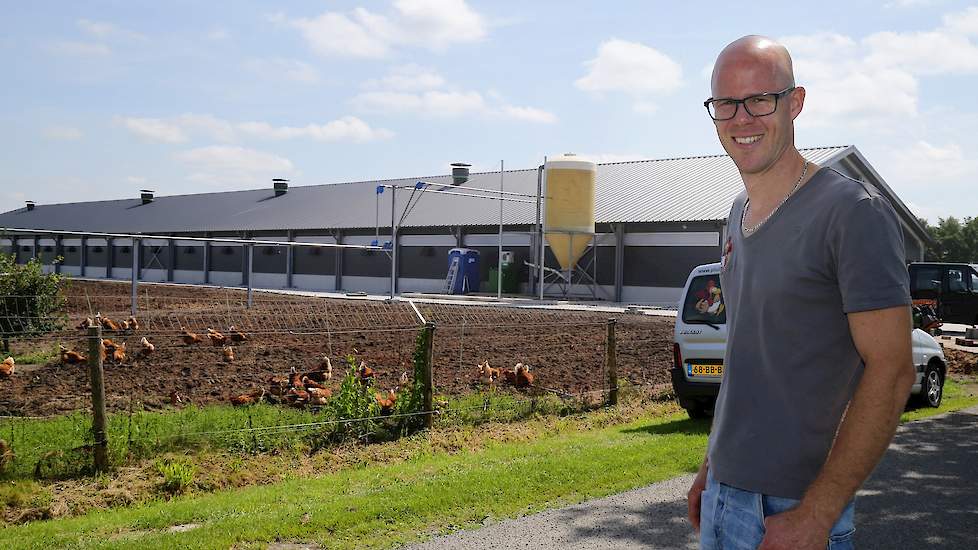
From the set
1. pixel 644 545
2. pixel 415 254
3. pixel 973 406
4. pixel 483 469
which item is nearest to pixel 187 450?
pixel 483 469

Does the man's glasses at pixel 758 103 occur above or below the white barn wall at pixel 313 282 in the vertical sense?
above

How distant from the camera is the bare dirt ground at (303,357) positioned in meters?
10.0

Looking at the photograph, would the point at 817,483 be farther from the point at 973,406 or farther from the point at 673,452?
the point at 973,406

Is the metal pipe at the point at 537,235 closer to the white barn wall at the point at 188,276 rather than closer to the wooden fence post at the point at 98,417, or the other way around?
the white barn wall at the point at 188,276

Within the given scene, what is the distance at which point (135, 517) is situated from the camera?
6.20 meters

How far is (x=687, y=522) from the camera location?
6020 millimetres

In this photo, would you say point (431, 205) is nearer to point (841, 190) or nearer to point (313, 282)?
point (313, 282)

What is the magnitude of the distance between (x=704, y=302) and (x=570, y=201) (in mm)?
23668

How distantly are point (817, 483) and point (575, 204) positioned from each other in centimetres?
3221

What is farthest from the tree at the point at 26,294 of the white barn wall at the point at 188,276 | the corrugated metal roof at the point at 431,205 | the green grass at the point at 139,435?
the white barn wall at the point at 188,276

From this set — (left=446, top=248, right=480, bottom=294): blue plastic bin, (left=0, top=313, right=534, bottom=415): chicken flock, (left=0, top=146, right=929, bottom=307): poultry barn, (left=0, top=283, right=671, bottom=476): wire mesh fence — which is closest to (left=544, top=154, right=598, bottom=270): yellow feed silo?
(left=0, top=146, right=929, bottom=307): poultry barn

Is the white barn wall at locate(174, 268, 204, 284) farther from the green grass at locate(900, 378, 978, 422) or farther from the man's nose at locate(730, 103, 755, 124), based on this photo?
the man's nose at locate(730, 103, 755, 124)

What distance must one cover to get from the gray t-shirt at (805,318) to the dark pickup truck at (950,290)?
26.4m

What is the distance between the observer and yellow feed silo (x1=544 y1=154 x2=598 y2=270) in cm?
3406
